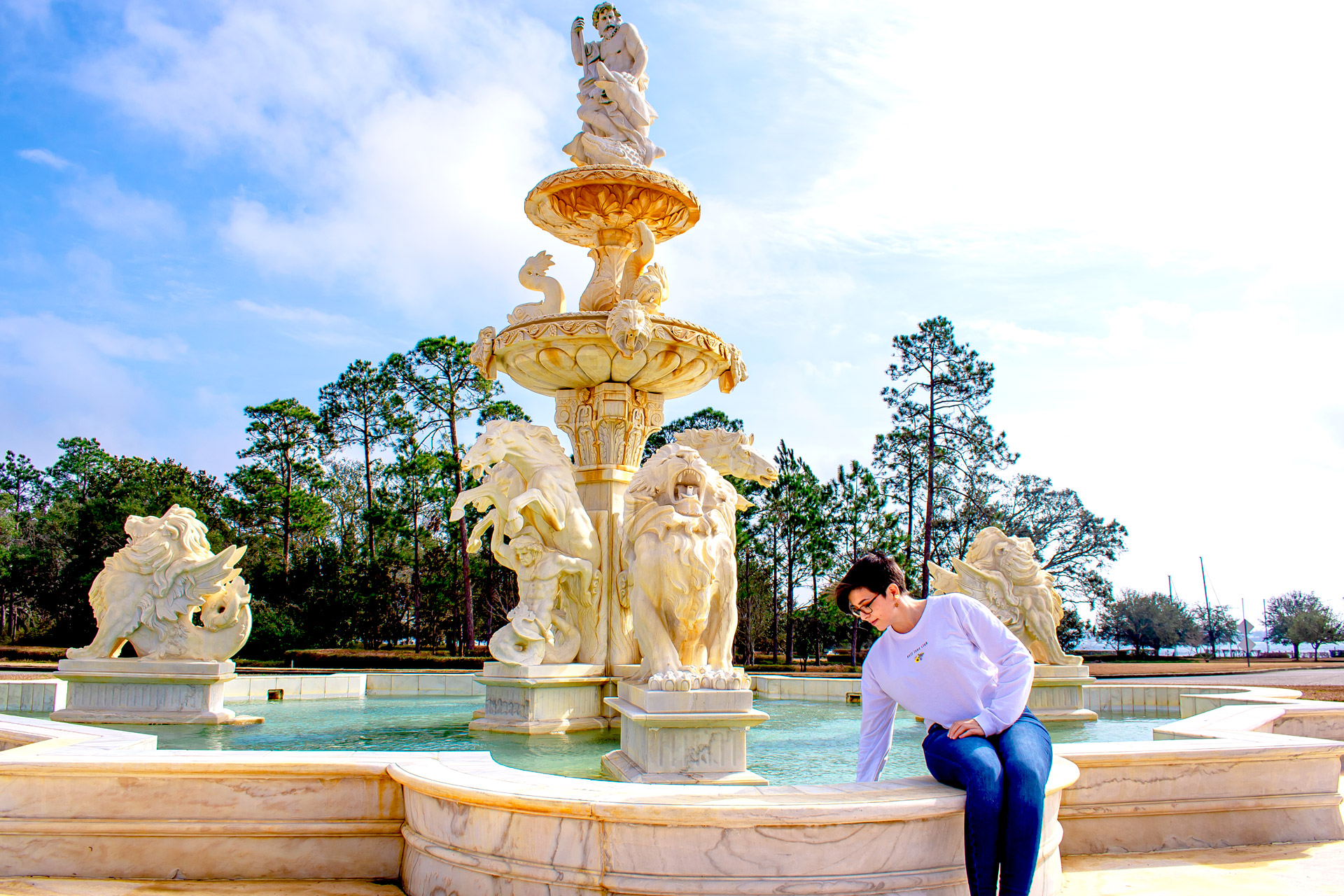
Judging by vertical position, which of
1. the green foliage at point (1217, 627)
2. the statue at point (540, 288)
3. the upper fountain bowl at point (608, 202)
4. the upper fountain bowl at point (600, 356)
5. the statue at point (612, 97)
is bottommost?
the green foliage at point (1217, 627)

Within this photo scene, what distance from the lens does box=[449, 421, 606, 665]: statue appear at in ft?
23.2

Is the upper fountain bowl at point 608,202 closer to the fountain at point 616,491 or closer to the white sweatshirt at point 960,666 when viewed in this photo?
the fountain at point 616,491

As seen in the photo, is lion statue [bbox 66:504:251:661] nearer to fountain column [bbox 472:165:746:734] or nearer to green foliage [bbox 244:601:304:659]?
fountain column [bbox 472:165:746:734]

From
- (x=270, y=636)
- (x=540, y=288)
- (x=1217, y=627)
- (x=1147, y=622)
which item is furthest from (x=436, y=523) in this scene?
(x=1217, y=627)

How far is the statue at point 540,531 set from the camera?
23.2 ft

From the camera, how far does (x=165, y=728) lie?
7.12 m

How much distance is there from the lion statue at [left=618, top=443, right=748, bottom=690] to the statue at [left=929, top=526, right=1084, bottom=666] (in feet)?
11.7

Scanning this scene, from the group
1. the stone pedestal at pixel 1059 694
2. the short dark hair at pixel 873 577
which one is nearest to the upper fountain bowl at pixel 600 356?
the stone pedestal at pixel 1059 694

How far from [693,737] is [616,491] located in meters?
3.42

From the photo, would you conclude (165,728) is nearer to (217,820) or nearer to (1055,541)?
(217,820)

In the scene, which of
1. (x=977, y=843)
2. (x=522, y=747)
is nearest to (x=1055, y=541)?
(x=522, y=747)

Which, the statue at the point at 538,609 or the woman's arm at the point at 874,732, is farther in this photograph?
the statue at the point at 538,609

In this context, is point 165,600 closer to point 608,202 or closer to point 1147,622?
point 608,202

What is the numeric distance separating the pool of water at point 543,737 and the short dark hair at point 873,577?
240cm
